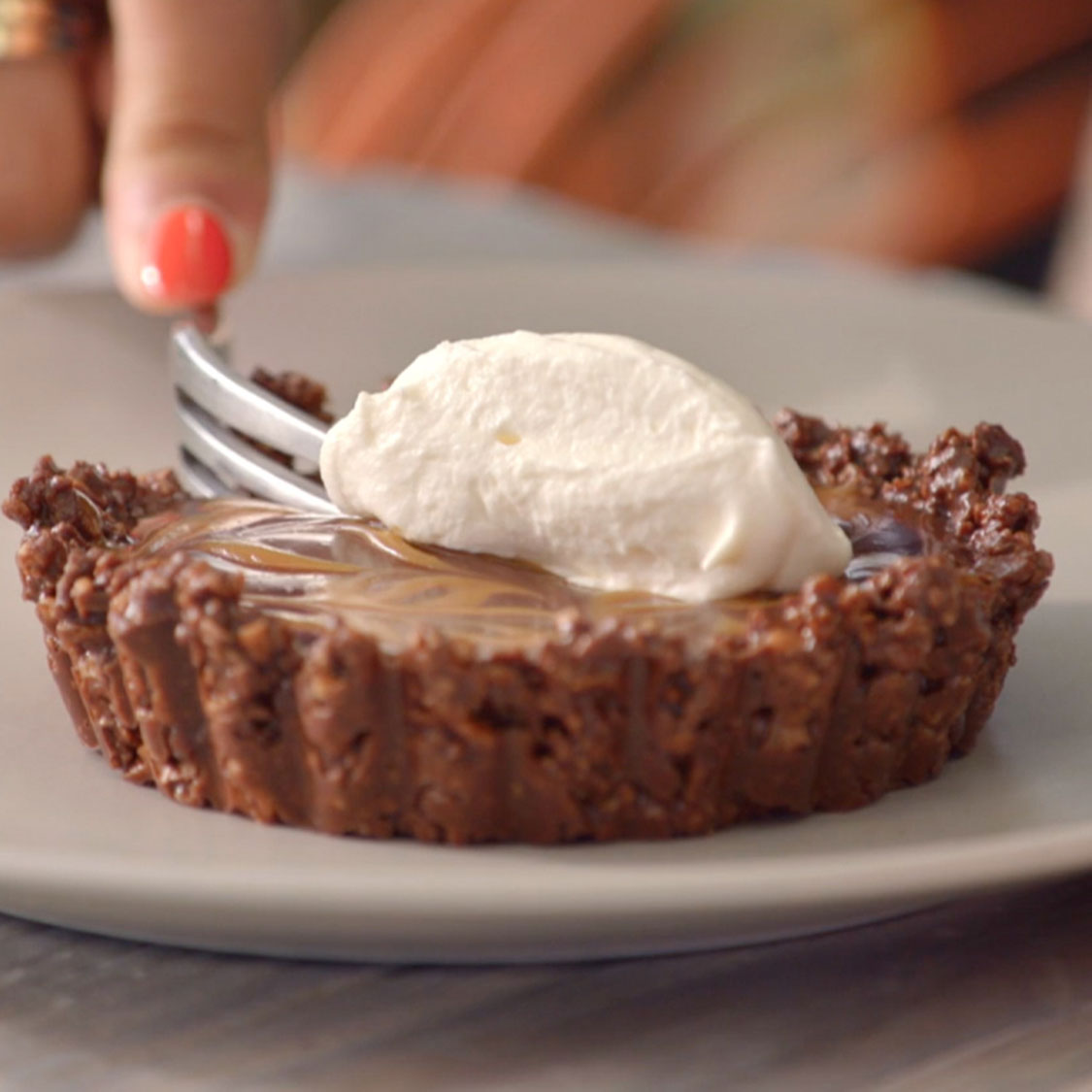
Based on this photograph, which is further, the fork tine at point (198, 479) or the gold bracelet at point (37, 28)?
the gold bracelet at point (37, 28)

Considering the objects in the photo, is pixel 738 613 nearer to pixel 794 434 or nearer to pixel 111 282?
pixel 794 434

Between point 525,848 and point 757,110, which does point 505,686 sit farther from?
point 757,110

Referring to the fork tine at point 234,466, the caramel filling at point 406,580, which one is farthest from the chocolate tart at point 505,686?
the fork tine at point 234,466

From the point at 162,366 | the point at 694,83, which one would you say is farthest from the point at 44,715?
the point at 694,83

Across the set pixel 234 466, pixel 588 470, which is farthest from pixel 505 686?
pixel 234 466

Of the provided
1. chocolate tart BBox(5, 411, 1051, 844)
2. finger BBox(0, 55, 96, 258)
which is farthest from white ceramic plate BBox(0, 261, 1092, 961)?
finger BBox(0, 55, 96, 258)

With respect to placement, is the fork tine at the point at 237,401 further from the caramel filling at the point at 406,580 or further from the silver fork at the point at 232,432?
the caramel filling at the point at 406,580
